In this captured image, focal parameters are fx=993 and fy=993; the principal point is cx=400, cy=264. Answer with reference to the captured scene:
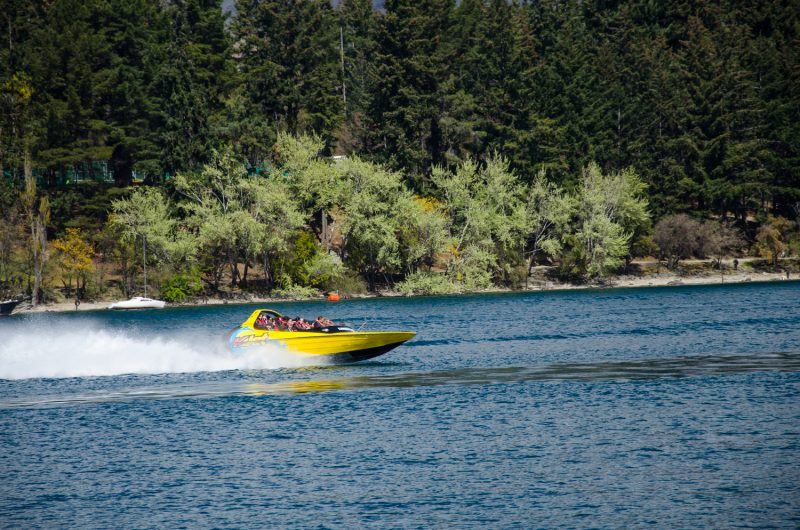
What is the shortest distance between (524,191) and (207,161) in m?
36.5

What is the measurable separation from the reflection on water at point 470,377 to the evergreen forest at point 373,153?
A: 189 ft

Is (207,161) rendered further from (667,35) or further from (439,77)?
(667,35)

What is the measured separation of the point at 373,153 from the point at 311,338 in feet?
247

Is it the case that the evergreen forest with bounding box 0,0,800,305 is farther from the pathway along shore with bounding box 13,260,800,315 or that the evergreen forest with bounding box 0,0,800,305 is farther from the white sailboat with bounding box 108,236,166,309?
the white sailboat with bounding box 108,236,166,309

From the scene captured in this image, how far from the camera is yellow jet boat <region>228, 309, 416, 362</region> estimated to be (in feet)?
148

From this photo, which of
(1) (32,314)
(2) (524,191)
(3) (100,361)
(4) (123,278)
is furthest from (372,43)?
(3) (100,361)

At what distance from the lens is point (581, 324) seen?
2662 inches

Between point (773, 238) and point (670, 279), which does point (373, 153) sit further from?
point (773, 238)

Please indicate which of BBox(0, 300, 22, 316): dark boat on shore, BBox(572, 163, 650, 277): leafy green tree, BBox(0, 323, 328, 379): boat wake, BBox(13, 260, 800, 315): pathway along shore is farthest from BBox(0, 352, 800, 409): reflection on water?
BBox(572, 163, 650, 277): leafy green tree

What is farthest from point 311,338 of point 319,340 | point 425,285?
point 425,285

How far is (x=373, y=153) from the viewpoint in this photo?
118438 millimetres

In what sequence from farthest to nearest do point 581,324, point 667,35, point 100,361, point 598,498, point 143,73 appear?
point 667,35 < point 143,73 < point 581,324 < point 100,361 < point 598,498

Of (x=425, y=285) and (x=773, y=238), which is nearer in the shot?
(x=425, y=285)

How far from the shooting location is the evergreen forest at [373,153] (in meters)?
103
